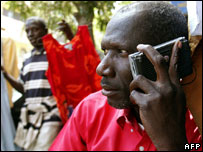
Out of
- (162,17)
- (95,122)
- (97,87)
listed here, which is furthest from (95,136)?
(97,87)

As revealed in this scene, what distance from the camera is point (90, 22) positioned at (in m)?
4.47

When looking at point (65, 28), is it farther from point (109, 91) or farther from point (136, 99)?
point (136, 99)

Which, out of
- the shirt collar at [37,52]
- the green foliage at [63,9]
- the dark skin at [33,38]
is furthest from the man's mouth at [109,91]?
the green foliage at [63,9]

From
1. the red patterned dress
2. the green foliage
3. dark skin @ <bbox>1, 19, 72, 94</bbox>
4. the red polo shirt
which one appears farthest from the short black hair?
the green foliage

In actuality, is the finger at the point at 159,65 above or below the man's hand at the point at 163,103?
above

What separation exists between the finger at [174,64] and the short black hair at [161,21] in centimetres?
29

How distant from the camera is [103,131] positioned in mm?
1547

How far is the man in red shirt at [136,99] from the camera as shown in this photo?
0.92 metres

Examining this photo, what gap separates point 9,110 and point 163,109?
122 inches

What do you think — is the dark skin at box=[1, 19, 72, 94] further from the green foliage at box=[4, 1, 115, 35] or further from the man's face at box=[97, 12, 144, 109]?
the man's face at box=[97, 12, 144, 109]

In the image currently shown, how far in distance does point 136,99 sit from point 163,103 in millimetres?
107

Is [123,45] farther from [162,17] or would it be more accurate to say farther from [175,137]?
A: [175,137]

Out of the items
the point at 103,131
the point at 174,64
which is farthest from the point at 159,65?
the point at 103,131

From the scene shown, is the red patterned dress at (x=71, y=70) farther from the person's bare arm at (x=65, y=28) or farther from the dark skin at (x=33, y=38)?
the dark skin at (x=33, y=38)
